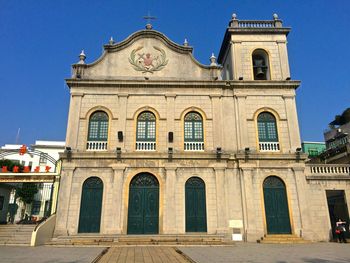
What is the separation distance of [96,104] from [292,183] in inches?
490

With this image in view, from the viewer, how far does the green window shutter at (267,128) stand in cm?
Answer: 1725

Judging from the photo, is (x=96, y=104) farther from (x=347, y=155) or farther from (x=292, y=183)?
(x=347, y=155)

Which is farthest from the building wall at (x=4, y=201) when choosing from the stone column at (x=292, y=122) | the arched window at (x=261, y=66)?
the stone column at (x=292, y=122)

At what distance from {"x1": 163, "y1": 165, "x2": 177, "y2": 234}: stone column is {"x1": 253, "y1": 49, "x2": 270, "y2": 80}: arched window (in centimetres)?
872

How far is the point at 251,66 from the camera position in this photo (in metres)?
18.8

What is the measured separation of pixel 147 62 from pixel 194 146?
20.6 feet

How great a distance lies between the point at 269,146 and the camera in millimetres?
17062

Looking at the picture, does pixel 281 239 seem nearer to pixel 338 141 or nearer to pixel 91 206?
pixel 91 206

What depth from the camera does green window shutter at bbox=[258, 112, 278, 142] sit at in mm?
17247

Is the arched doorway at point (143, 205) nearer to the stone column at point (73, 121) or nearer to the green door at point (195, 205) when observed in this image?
the green door at point (195, 205)

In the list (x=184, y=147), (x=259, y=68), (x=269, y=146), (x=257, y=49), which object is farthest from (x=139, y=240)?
(x=257, y=49)

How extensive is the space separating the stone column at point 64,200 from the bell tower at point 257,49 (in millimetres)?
11750

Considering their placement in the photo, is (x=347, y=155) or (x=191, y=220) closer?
(x=191, y=220)

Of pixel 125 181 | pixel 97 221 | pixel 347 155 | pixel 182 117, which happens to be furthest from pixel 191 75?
pixel 347 155
